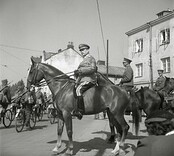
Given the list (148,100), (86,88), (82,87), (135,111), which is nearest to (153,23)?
(148,100)

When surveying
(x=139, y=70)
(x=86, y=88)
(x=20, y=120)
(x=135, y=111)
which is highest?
(x=139, y=70)

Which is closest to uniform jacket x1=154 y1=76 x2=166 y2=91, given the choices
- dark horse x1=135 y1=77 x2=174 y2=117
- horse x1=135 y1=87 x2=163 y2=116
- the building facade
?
dark horse x1=135 y1=77 x2=174 y2=117

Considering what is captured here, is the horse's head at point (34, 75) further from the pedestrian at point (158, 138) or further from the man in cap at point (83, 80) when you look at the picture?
the pedestrian at point (158, 138)

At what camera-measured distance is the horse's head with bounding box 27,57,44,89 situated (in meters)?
7.15

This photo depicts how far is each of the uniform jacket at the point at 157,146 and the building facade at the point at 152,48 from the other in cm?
2309

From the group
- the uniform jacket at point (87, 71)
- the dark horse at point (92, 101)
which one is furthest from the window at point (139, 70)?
the uniform jacket at point (87, 71)

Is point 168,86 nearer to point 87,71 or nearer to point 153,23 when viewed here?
point 87,71

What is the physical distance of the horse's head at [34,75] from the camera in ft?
23.5

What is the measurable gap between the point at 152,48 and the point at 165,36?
223 cm

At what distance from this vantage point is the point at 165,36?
89.5ft

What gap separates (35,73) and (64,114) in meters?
1.78

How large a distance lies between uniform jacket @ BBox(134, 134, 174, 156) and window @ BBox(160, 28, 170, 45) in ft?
86.5

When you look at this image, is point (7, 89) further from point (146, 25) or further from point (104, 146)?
point (146, 25)

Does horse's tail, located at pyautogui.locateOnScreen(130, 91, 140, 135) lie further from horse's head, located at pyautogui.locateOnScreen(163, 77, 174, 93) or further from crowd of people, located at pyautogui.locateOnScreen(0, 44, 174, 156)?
horse's head, located at pyautogui.locateOnScreen(163, 77, 174, 93)
